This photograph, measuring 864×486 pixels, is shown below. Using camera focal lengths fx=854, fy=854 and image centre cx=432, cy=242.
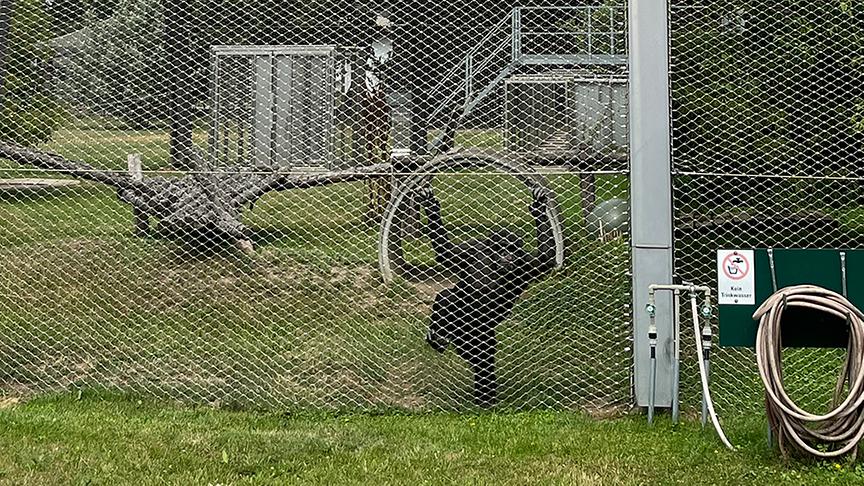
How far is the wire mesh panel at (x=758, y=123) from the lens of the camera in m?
5.22

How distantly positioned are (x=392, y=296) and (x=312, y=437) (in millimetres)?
2321

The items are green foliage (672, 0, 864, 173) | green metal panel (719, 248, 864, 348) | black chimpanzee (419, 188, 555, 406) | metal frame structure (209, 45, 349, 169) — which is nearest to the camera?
green metal panel (719, 248, 864, 348)

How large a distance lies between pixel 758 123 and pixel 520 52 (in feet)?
5.73

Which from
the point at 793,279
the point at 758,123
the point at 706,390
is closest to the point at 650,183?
the point at 793,279

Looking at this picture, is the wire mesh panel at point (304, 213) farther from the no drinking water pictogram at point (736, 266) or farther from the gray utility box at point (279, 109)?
the no drinking water pictogram at point (736, 266)

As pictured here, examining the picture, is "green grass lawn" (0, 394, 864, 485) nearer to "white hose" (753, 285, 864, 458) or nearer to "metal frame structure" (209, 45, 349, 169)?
"white hose" (753, 285, 864, 458)

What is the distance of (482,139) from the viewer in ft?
17.8

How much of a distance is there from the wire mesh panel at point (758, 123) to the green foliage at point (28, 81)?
382 centimetres

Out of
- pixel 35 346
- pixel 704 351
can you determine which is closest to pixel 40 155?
pixel 35 346

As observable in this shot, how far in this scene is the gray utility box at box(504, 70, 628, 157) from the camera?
4.88 meters

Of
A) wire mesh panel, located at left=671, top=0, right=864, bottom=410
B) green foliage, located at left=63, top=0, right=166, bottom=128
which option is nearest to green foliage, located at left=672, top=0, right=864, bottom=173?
wire mesh panel, located at left=671, top=0, right=864, bottom=410

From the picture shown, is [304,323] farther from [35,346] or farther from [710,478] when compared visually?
[710,478]

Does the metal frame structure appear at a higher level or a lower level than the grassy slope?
higher

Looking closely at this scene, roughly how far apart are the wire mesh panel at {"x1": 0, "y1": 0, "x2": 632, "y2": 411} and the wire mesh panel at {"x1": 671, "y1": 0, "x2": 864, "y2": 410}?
0.51 metres
